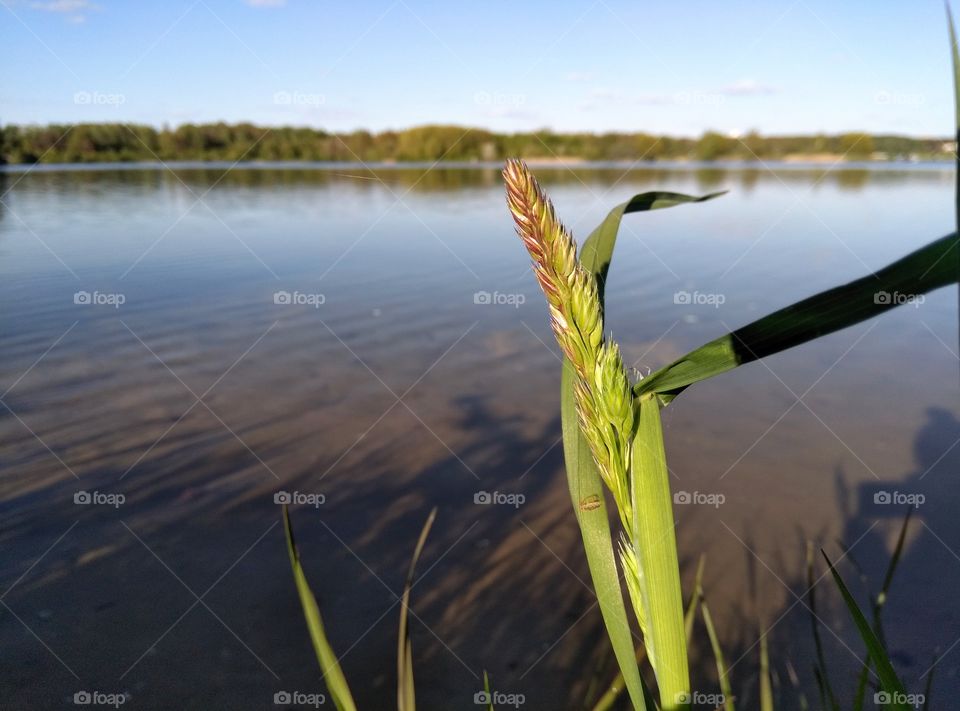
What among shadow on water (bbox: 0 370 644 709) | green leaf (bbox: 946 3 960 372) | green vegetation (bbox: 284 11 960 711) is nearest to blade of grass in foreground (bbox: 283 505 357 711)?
green vegetation (bbox: 284 11 960 711)

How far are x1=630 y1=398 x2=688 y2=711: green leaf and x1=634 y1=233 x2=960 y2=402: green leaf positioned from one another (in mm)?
56

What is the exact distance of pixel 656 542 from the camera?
0.67 m

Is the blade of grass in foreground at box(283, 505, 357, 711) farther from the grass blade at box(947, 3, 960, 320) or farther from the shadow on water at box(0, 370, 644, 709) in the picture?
the shadow on water at box(0, 370, 644, 709)

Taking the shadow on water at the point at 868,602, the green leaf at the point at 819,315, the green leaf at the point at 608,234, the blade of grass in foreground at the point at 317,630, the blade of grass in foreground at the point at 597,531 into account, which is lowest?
the shadow on water at the point at 868,602

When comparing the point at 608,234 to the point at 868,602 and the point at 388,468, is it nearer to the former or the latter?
the point at 868,602

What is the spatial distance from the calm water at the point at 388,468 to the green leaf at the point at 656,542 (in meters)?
1.57

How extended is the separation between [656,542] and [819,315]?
10.4 inches

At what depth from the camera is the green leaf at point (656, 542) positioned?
67 centimetres

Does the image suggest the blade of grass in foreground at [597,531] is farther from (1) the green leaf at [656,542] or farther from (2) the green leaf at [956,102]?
(2) the green leaf at [956,102]

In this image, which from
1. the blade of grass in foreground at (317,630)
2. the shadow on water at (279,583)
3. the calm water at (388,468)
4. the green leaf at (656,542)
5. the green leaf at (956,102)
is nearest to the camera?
the green leaf at (956,102)

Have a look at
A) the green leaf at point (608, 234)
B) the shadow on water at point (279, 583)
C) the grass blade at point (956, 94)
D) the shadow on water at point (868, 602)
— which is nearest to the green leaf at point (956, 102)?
the grass blade at point (956, 94)

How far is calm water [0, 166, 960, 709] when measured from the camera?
3.05 metres

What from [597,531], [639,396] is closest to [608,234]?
[639,396]

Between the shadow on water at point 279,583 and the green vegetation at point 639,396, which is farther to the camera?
the shadow on water at point 279,583
